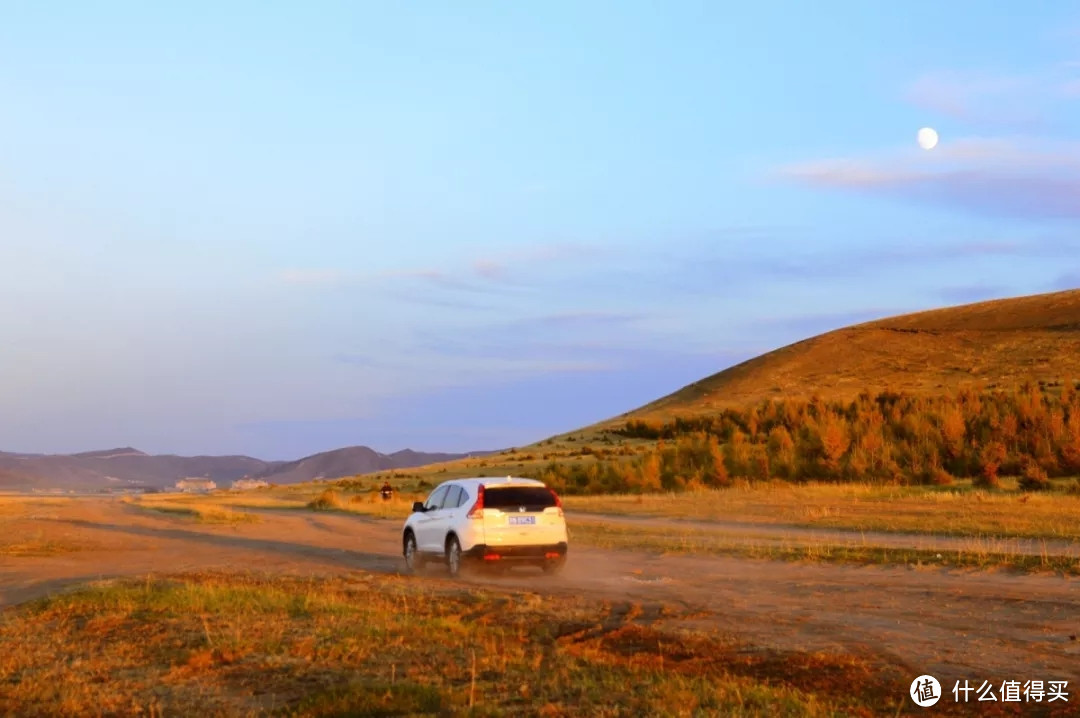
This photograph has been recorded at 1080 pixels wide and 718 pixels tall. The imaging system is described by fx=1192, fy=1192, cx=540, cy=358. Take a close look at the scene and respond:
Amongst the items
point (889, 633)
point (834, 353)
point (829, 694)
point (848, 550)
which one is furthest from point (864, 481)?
point (834, 353)

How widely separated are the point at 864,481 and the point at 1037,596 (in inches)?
1245

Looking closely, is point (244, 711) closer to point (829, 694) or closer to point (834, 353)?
point (829, 694)

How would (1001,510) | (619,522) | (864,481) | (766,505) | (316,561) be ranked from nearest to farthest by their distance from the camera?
(316,561)
(1001,510)
(619,522)
(766,505)
(864,481)

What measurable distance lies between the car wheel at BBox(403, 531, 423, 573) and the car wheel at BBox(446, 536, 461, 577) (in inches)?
56.3

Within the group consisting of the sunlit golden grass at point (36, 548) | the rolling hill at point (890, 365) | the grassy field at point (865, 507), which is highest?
the rolling hill at point (890, 365)

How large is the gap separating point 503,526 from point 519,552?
52 centimetres

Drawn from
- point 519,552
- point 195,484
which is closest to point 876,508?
point 519,552

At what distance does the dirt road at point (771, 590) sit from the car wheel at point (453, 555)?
1.54 feet

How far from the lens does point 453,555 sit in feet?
69.3

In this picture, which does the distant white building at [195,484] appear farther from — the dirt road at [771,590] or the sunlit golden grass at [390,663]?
Result: the sunlit golden grass at [390,663]

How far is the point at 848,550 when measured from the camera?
22.8 meters

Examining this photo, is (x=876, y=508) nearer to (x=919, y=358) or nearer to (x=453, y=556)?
(x=453, y=556)

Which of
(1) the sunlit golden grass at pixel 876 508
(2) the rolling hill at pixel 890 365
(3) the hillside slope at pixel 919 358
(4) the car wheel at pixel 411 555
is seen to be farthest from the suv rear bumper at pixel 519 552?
(3) the hillside slope at pixel 919 358

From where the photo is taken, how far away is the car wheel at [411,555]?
22766 mm
